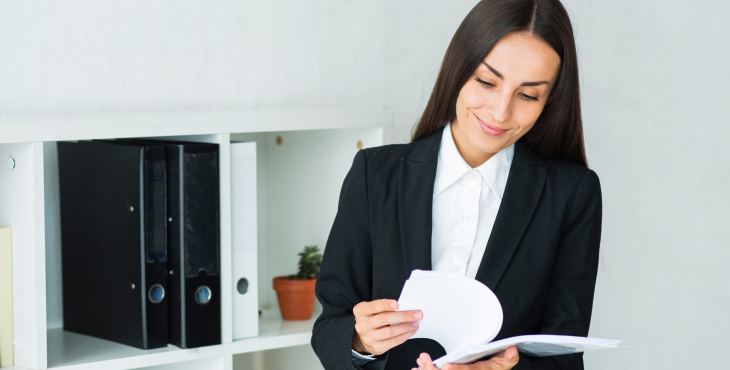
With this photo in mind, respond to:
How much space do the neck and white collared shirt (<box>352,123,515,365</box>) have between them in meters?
0.01

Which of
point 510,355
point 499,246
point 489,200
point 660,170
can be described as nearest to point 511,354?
point 510,355

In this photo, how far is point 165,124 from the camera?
1.40m

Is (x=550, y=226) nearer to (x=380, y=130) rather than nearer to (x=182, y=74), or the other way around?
(x=380, y=130)

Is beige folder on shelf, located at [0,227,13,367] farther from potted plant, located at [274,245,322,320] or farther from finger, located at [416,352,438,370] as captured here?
finger, located at [416,352,438,370]

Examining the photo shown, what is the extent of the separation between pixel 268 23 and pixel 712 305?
1.34 meters

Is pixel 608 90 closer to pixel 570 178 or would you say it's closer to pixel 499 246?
pixel 570 178

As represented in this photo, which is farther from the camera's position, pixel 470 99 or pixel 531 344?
pixel 470 99

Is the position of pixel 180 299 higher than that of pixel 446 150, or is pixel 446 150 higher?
pixel 446 150

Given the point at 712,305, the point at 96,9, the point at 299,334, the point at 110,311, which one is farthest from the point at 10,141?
the point at 712,305

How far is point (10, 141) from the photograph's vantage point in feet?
4.11

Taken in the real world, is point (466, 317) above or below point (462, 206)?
below

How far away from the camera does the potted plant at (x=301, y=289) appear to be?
170 centimetres

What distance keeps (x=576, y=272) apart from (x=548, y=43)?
375mm

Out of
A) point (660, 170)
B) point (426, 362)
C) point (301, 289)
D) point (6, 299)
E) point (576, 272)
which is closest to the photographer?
point (426, 362)
